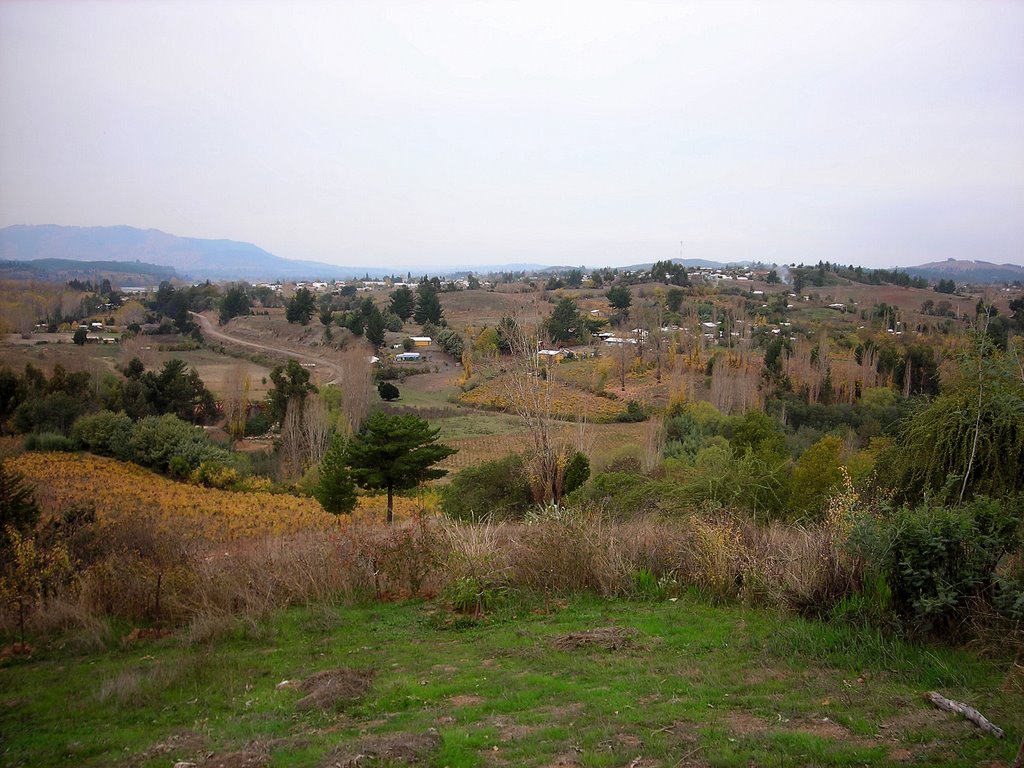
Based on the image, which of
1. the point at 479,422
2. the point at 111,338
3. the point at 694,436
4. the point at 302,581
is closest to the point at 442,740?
the point at 302,581

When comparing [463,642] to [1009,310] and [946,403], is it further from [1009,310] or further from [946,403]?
[1009,310]

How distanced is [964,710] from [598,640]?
105 inches

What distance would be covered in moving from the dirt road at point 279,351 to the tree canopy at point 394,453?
93.6ft

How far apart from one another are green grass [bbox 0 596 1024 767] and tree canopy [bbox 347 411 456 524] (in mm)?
7815

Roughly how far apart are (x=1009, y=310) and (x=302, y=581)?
4157cm

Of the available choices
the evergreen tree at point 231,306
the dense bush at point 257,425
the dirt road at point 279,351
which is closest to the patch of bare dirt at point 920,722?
the dense bush at point 257,425

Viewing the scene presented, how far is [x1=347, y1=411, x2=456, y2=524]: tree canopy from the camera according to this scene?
1464 cm

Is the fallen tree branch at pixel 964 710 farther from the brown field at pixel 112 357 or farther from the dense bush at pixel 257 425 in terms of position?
the dense bush at pixel 257 425

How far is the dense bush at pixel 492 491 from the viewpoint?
15609 millimetres

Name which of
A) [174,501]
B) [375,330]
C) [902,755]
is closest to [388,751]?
[902,755]

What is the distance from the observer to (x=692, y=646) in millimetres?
5711

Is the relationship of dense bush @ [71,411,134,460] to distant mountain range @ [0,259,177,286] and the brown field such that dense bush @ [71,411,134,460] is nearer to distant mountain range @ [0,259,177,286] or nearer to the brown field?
the brown field

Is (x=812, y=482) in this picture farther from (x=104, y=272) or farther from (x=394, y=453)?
(x=104, y=272)

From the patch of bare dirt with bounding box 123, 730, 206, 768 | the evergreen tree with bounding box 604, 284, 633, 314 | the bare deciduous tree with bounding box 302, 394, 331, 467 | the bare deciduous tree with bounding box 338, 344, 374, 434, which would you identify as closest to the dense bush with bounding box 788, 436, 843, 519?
the patch of bare dirt with bounding box 123, 730, 206, 768
